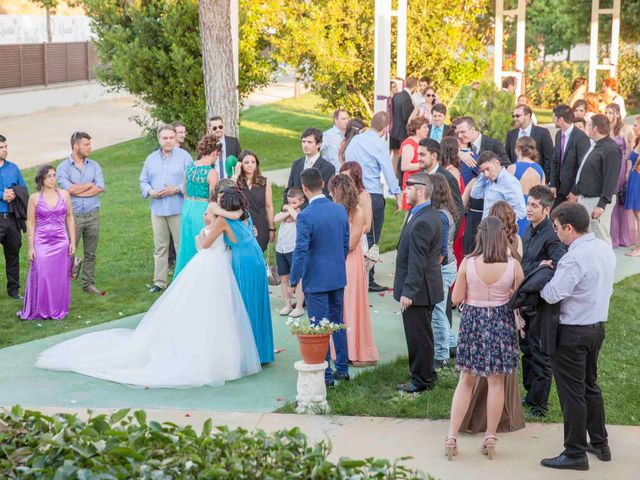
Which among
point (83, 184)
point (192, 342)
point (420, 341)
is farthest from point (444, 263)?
point (83, 184)

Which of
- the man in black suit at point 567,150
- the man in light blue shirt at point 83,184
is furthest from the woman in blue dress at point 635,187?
the man in light blue shirt at point 83,184

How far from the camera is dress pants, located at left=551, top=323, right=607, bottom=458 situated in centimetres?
689

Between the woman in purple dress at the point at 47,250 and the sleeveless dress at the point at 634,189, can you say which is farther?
the sleeveless dress at the point at 634,189

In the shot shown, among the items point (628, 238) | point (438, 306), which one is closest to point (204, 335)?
point (438, 306)

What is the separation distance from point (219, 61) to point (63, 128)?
1564cm

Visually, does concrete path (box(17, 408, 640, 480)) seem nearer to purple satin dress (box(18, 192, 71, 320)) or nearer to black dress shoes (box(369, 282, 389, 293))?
purple satin dress (box(18, 192, 71, 320))

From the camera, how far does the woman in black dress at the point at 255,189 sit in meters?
11.1

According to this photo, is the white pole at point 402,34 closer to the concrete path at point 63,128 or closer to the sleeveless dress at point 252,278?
the concrete path at point 63,128

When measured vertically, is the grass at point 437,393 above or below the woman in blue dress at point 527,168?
below

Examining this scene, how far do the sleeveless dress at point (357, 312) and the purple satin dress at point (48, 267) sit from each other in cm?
361

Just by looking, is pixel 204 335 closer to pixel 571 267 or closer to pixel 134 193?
pixel 571 267

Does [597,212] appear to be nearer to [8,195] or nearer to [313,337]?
[313,337]

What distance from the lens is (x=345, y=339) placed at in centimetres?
888

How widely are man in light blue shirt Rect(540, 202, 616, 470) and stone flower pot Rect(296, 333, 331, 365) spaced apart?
192 cm
